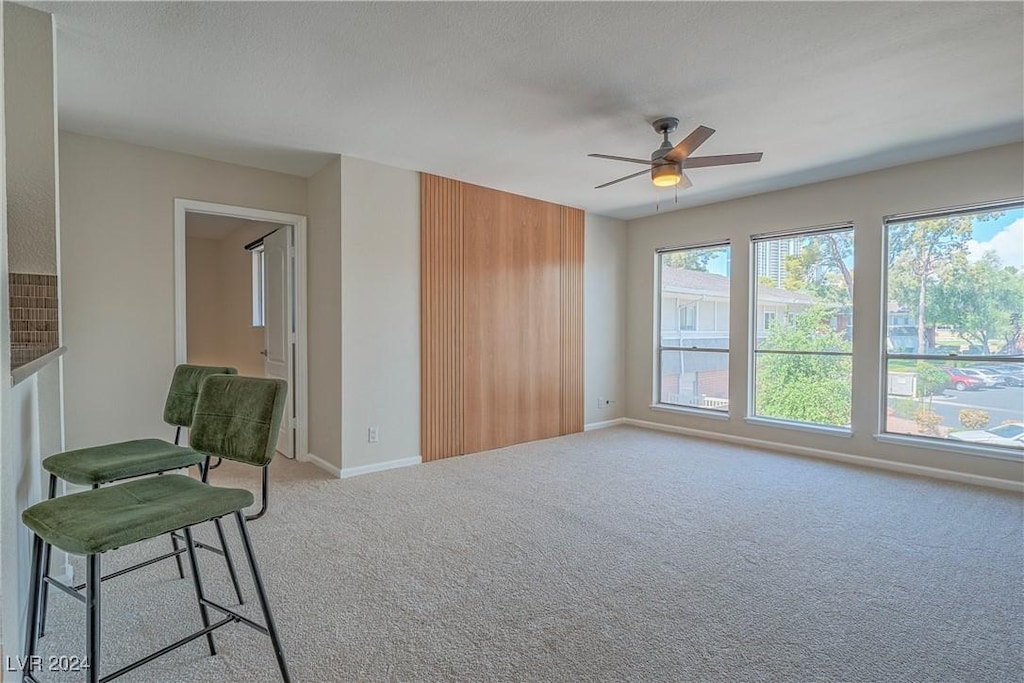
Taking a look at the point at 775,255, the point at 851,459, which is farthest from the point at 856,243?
the point at 851,459

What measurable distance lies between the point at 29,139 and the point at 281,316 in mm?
2616

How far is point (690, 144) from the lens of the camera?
3031mm

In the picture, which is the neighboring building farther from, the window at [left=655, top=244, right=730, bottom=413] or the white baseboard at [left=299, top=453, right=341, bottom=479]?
the white baseboard at [left=299, top=453, right=341, bottom=479]

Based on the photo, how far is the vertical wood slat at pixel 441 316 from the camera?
4.57 meters

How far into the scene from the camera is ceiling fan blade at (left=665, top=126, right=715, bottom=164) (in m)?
2.86

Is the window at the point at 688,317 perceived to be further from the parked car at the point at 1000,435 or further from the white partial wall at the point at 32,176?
the white partial wall at the point at 32,176

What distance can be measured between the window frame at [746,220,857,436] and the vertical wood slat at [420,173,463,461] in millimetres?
2996

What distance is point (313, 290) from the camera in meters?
4.50

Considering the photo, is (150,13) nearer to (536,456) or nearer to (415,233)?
(415,233)

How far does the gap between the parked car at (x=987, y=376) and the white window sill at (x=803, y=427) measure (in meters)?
0.99

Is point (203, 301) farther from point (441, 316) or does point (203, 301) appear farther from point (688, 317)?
point (688, 317)

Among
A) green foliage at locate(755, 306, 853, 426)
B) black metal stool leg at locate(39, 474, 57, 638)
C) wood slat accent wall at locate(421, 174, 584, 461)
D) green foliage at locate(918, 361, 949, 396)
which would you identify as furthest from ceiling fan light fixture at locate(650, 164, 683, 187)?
black metal stool leg at locate(39, 474, 57, 638)

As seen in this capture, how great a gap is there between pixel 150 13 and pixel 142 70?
0.60 metres

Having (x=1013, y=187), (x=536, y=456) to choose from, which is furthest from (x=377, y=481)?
(x=1013, y=187)
